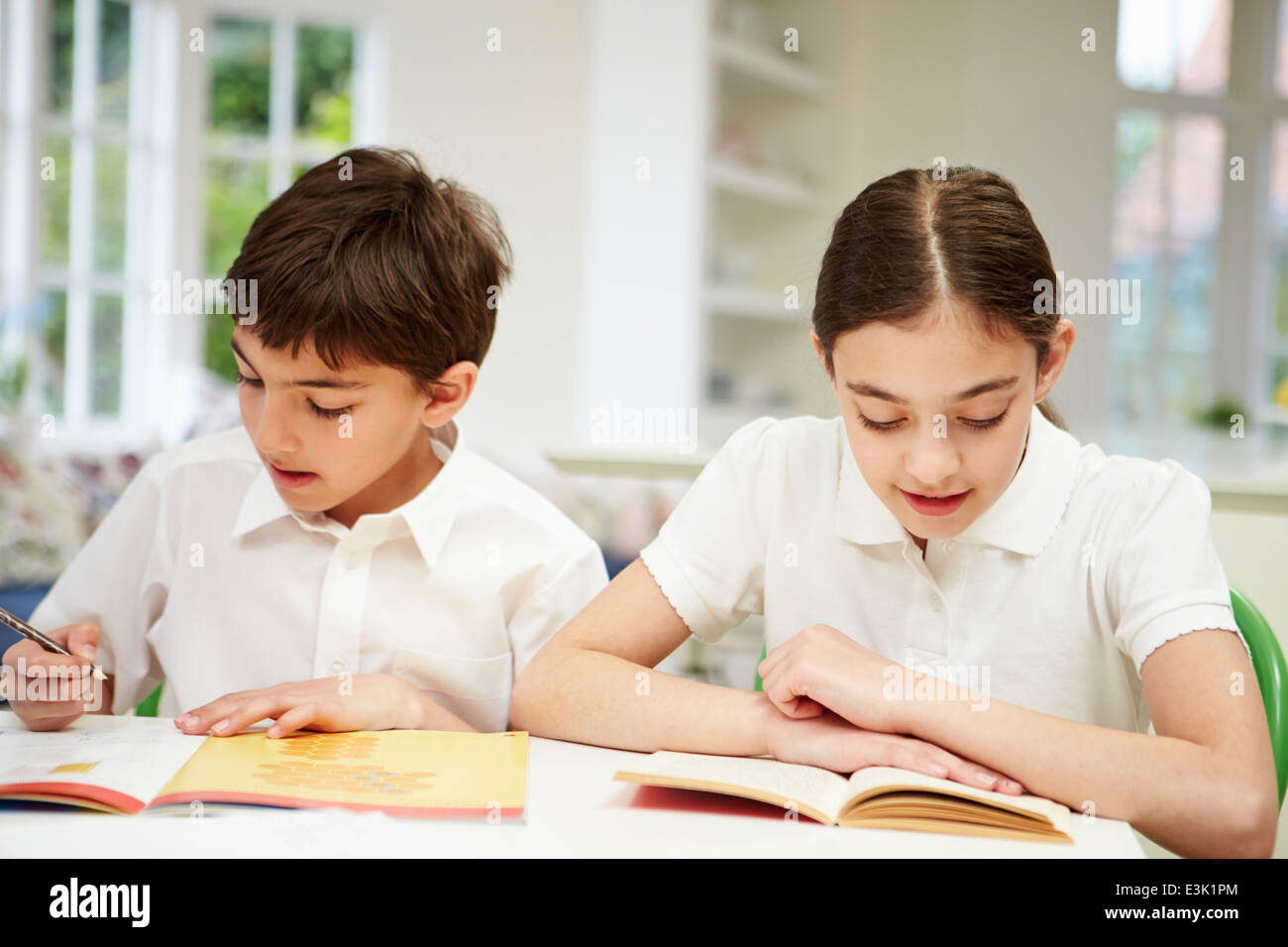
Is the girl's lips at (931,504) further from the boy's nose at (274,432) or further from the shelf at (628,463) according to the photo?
the shelf at (628,463)

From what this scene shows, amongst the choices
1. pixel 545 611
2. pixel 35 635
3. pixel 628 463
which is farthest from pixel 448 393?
pixel 628 463

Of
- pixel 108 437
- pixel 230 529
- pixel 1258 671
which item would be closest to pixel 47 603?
pixel 230 529

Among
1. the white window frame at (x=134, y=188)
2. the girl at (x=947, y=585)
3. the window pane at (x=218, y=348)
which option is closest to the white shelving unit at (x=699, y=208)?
the white window frame at (x=134, y=188)

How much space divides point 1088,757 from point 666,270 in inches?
170

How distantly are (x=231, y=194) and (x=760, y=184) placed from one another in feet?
7.48

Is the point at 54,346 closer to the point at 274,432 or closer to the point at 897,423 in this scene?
the point at 274,432

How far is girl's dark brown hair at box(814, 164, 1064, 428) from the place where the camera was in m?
1.06

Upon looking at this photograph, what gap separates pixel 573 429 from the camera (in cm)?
549

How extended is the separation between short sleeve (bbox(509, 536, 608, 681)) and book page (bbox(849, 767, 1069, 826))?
524 mm

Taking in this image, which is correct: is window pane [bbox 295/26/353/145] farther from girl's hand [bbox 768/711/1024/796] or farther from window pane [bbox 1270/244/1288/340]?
window pane [bbox 1270/244/1288/340]

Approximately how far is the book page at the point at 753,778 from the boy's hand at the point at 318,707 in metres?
0.25

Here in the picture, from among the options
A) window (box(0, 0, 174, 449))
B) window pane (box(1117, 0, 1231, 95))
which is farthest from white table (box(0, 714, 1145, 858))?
window pane (box(1117, 0, 1231, 95))
